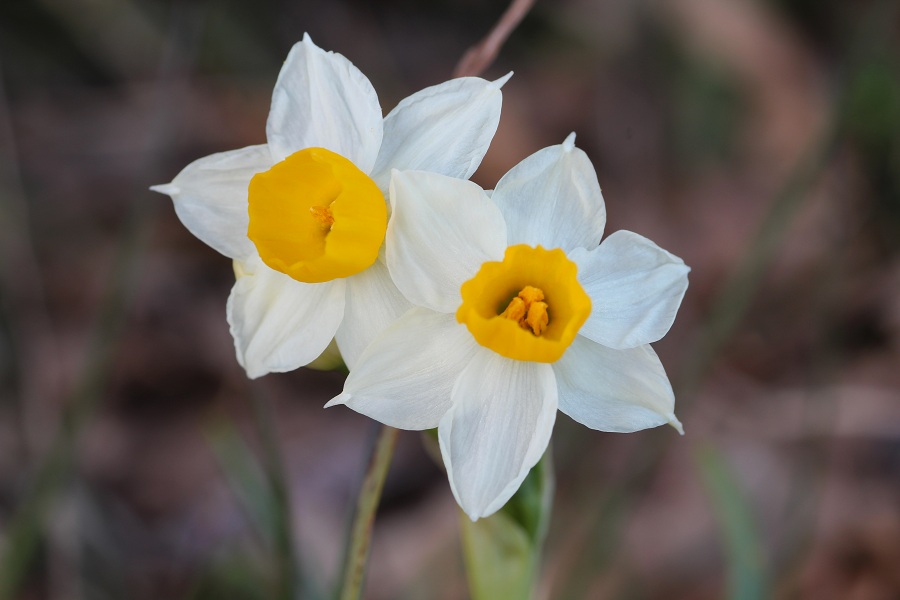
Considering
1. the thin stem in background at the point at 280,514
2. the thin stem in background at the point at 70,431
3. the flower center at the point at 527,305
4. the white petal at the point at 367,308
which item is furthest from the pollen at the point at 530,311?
the thin stem in background at the point at 70,431

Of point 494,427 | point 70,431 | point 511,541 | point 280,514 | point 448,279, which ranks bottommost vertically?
point 70,431

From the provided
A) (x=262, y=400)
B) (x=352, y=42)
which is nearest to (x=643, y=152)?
(x=352, y=42)

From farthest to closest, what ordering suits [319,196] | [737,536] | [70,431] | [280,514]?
1. [70,431]
2. [737,536]
3. [280,514]
4. [319,196]

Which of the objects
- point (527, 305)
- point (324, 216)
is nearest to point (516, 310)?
point (527, 305)

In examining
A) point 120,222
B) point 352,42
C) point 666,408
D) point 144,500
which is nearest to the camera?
point 666,408

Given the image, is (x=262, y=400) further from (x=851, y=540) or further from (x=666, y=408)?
(x=851, y=540)

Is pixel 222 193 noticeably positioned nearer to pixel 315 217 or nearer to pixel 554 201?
pixel 315 217
